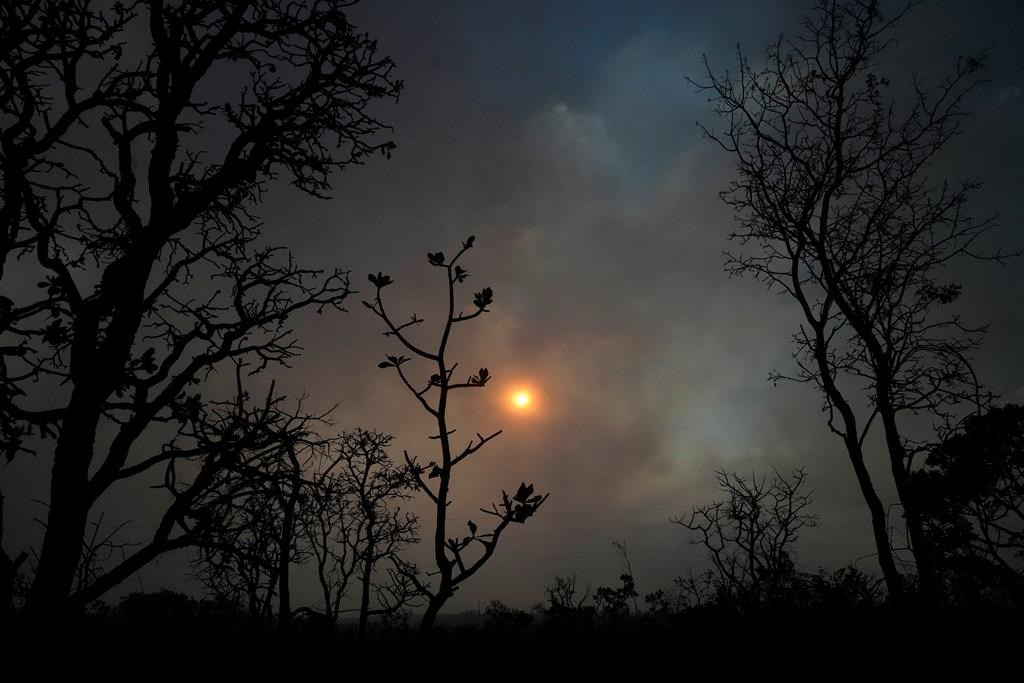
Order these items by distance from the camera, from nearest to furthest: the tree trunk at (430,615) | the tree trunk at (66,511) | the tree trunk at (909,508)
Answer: the tree trunk at (430,615), the tree trunk at (66,511), the tree trunk at (909,508)

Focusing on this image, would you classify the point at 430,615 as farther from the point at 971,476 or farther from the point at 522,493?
the point at 971,476

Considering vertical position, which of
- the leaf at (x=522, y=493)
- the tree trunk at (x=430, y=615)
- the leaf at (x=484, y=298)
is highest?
the leaf at (x=484, y=298)

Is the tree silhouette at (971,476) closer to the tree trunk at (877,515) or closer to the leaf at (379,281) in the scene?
the tree trunk at (877,515)

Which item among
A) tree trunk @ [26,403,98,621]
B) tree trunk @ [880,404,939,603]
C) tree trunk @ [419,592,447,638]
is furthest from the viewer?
tree trunk @ [880,404,939,603]

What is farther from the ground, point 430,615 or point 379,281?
point 379,281

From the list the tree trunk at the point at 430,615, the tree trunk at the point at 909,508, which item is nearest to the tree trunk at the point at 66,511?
the tree trunk at the point at 430,615

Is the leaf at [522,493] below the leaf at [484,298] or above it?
below

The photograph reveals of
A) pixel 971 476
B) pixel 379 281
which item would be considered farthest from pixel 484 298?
pixel 971 476

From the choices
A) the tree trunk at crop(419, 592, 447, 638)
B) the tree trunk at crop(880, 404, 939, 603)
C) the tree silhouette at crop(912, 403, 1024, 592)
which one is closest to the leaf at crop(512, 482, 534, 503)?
the tree trunk at crop(419, 592, 447, 638)

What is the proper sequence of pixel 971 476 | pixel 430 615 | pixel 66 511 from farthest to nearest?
pixel 971 476
pixel 66 511
pixel 430 615

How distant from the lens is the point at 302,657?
2.32 metres

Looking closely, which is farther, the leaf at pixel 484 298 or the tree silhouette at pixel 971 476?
the tree silhouette at pixel 971 476

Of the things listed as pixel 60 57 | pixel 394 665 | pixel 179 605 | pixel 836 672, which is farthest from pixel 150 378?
pixel 179 605

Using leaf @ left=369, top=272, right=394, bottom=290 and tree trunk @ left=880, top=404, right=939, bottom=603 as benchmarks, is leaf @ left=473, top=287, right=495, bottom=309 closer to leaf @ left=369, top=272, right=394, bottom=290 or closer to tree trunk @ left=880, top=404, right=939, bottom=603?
leaf @ left=369, top=272, right=394, bottom=290
